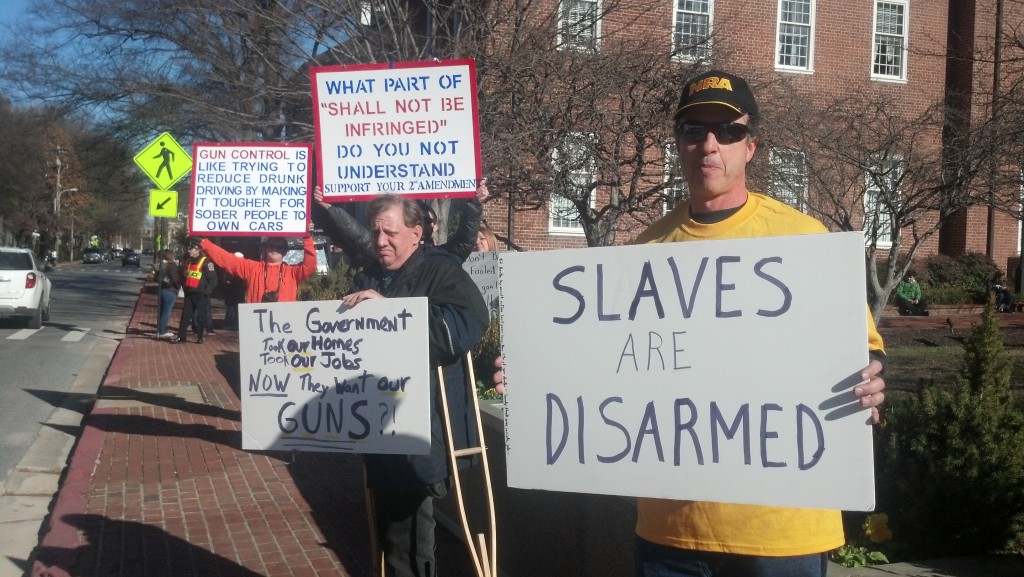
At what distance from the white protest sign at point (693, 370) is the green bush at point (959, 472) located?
2.10m

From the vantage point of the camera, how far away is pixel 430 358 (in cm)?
368

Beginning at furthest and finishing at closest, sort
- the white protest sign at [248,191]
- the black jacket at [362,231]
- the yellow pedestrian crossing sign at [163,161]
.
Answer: the yellow pedestrian crossing sign at [163,161]
the white protest sign at [248,191]
the black jacket at [362,231]

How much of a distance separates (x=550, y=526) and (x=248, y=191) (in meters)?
3.49

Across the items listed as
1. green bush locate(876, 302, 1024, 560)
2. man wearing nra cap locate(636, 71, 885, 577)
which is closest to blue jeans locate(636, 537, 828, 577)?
man wearing nra cap locate(636, 71, 885, 577)

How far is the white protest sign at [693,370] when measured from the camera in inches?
95.9

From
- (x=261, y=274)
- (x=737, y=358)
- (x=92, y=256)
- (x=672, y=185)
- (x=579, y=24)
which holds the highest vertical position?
(x=579, y=24)

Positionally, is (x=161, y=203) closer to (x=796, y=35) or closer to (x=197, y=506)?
(x=197, y=506)

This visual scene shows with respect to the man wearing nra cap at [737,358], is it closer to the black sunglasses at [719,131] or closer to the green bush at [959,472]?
the black sunglasses at [719,131]

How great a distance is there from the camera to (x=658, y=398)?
2650mm

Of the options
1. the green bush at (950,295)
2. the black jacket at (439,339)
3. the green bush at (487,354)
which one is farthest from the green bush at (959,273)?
the black jacket at (439,339)

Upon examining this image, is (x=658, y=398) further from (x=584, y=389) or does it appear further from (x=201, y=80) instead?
(x=201, y=80)

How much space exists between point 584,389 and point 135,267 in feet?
280

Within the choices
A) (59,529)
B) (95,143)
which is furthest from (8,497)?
(95,143)

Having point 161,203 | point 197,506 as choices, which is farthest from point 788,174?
point 161,203
